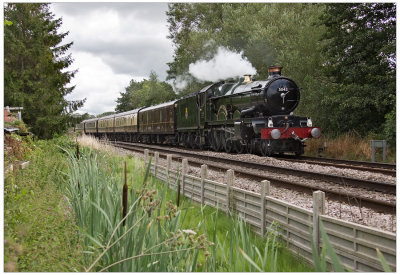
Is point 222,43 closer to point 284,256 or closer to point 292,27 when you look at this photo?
point 292,27

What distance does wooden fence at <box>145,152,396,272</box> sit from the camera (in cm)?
445

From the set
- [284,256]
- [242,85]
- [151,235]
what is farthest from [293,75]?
[151,235]

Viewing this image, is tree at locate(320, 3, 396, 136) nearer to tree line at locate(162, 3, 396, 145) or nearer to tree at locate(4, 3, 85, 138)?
tree line at locate(162, 3, 396, 145)

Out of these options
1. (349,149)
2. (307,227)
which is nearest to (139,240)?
(307,227)

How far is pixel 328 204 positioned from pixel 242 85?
1201 cm

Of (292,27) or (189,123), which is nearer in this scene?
(189,123)

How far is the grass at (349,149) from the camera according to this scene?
17.6m

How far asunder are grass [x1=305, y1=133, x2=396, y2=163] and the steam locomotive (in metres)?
2.47

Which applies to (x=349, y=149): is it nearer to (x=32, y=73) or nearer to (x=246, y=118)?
(x=246, y=118)

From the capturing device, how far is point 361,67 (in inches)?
750

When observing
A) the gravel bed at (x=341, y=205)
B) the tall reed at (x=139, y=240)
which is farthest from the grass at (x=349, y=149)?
the tall reed at (x=139, y=240)

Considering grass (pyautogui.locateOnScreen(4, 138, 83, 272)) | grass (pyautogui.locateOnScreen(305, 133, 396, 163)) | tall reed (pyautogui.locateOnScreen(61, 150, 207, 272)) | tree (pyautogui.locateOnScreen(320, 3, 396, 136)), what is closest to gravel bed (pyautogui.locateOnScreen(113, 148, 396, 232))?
tall reed (pyautogui.locateOnScreen(61, 150, 207, 272))

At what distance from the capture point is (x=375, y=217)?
6918mm

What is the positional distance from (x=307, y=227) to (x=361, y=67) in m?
15.2
